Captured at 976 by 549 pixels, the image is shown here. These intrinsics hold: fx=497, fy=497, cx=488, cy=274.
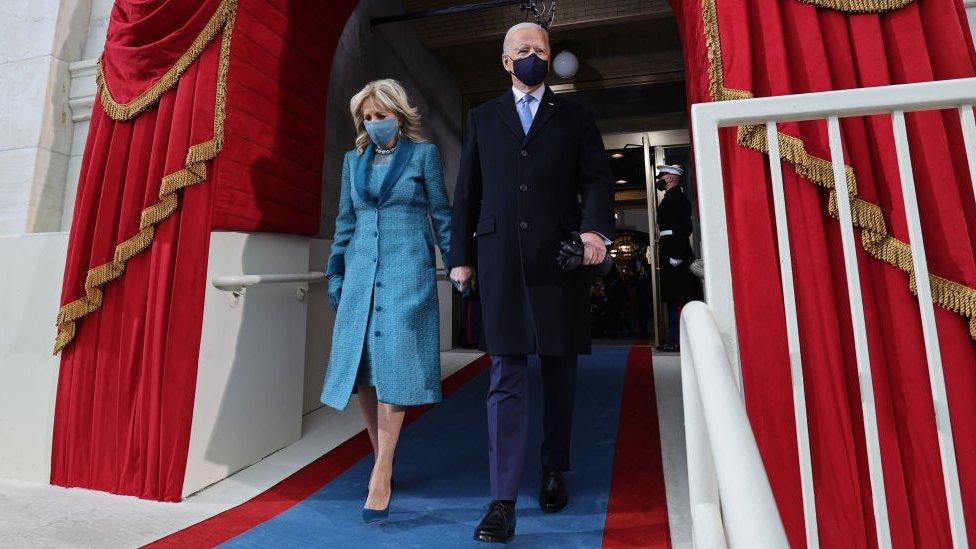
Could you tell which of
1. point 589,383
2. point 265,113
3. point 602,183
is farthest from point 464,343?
point 602,183

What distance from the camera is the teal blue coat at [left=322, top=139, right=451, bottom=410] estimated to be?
150 cm

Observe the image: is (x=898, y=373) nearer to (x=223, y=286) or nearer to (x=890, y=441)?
(x=890, y=441)

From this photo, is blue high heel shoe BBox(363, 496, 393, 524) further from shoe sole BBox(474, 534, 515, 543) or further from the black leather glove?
the black leather glove

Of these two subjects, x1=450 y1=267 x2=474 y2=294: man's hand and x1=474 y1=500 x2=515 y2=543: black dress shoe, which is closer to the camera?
x1=474 y1=500 x2=515 y2=543: black dress shoe

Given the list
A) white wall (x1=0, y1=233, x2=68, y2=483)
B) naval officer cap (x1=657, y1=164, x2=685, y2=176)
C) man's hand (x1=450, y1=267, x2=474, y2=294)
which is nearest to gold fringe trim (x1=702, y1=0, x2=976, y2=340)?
man's hand (x1=450, y1=267, x2=474, y2=294)

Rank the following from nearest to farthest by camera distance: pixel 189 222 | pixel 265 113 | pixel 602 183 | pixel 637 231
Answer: pixel 602 183 < pixel 189 222 < pixel 265 113 < pixel 637 231

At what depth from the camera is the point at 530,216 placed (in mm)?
1439

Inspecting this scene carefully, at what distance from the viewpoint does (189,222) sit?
1.71 meters

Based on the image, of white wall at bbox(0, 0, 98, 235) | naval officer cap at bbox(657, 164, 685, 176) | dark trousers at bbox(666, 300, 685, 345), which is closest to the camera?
white wall at bbox(0, 0, 98, 235)

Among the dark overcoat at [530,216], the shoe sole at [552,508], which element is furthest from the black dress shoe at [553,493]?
the dark overcoat at [530,216]

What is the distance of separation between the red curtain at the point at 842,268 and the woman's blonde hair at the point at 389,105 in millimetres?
911

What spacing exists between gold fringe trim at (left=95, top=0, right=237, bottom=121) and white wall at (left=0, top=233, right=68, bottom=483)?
54 cm

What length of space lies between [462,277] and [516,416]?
433 mm

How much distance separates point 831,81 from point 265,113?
1899mm
